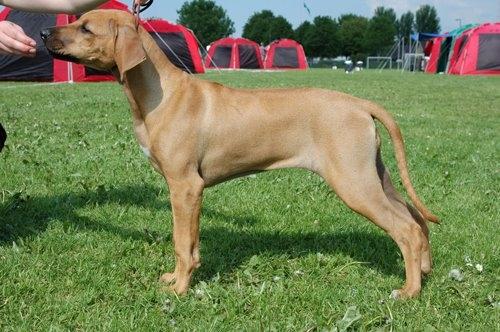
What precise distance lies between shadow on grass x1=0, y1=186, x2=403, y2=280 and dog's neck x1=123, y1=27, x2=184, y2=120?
134cm

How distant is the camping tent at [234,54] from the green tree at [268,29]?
50.3 m

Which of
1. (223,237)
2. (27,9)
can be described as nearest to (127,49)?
(27,9)

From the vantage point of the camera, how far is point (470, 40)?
114 ft

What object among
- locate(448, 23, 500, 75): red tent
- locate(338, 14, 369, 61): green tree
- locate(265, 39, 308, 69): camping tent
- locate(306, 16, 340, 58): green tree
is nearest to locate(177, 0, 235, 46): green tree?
locate(306, 16, 340, 58): green tree

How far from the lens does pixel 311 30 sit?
100750mm

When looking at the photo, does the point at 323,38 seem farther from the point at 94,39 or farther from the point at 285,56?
the point at 94,39

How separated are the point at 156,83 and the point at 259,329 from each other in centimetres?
187

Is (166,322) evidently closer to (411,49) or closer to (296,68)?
(296,68)

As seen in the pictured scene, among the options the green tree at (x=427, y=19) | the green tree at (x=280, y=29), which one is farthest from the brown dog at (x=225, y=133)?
the green tree at (x=427, y=19)

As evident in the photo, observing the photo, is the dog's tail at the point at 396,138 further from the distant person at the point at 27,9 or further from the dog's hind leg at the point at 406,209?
the distant person at the point at 27,9

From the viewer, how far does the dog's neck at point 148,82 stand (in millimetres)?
4137

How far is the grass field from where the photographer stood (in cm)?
369

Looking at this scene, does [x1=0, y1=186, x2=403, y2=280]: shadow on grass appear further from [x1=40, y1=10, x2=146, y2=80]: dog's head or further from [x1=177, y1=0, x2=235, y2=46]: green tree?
[x1=177, y1=0, x2=235, y2=46]: green tree

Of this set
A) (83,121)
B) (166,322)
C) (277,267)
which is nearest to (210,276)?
(277,267)
